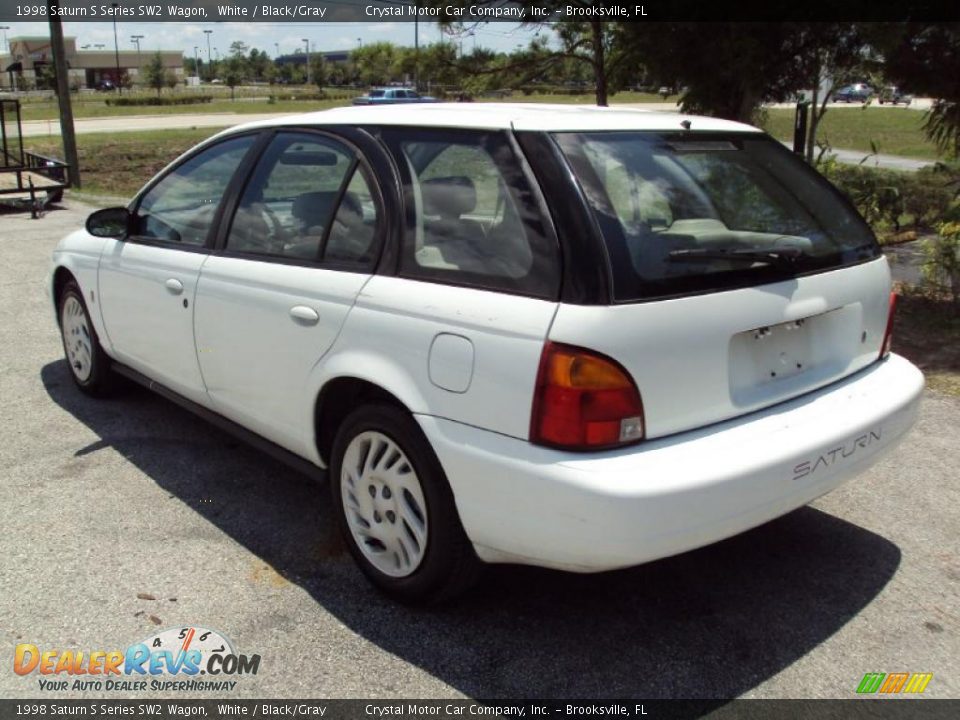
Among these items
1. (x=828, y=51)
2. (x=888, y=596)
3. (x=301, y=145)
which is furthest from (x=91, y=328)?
(x=828, y=51)

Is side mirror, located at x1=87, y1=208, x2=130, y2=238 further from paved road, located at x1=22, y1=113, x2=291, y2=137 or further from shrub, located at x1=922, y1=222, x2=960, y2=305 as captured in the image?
paved road, located at x1=22, y1=113, x2=291, y2=137

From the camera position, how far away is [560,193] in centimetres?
269

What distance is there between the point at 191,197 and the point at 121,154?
2062 centimetres

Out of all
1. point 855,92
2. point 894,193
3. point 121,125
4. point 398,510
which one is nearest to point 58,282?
point 398,510

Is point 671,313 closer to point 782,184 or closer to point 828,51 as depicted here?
point 782,184

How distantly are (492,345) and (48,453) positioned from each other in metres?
2.97

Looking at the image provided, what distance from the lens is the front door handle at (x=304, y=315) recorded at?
10.8ft

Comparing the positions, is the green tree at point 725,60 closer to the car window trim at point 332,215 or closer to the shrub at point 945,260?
the shrub at point 945,260

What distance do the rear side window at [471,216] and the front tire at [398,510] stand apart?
534 millimetres

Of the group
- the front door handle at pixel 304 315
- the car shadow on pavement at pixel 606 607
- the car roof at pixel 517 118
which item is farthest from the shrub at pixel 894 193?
the front door handle at pixel 304 315

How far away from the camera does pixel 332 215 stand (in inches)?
135

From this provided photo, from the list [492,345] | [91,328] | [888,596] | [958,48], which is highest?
[958,48]

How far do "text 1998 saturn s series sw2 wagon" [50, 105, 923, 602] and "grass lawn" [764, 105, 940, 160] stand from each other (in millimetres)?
17114

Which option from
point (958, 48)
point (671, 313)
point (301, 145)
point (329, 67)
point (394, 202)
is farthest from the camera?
point (329, 67)
